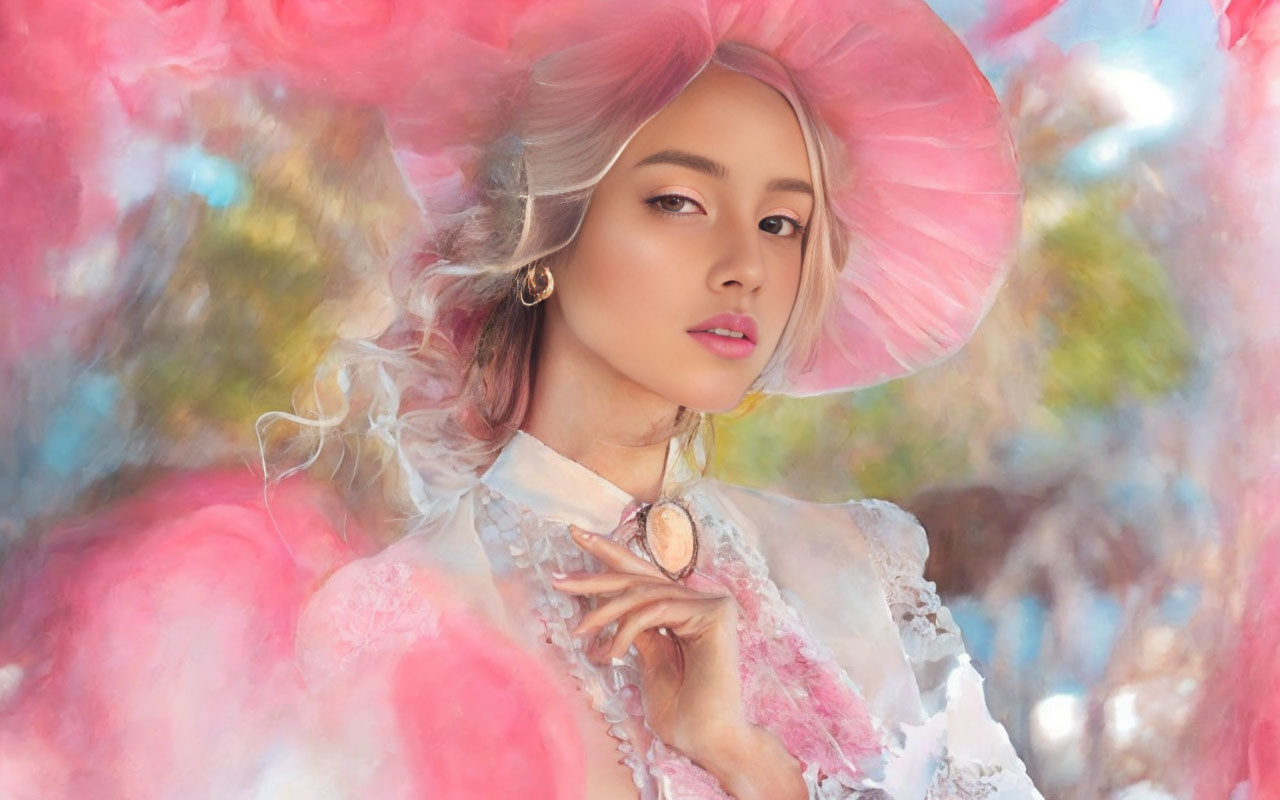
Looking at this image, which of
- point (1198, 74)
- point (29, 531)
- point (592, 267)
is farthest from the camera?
point (1198, 74)

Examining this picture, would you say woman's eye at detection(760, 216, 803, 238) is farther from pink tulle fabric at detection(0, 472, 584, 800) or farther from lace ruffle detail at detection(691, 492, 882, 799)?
pink tulle fabric at detection(0, 472, 584, 800)

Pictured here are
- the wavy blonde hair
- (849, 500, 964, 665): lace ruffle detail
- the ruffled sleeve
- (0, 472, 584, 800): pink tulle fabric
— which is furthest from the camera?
(849, 500, 964, 665): lace ruffle detail

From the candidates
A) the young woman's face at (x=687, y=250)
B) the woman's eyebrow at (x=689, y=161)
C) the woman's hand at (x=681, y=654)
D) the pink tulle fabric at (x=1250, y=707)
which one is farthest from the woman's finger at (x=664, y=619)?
the pink tulle fabric at (x=1250, y=707)

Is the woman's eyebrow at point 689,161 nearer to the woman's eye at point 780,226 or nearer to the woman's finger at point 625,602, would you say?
the woman's eye at point 780,226

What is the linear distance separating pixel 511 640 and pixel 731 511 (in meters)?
0.35

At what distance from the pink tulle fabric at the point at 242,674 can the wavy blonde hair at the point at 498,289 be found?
111mm

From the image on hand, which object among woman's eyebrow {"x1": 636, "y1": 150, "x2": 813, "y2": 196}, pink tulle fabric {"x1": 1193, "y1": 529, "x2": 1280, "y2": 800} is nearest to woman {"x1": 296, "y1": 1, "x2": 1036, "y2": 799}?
woman's eyebrow {"x1": 636, "y1": 150, "x2": 813, "y2": 196}

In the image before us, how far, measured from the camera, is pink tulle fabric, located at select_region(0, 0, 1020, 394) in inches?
51.6

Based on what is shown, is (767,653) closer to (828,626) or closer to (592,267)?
(828,626)

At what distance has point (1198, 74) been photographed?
1687 millimetres

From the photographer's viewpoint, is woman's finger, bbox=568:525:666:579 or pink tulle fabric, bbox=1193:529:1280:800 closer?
woman's finger, bbox=568:525:666:579

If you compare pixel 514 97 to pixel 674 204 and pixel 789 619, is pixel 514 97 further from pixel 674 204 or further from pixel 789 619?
pixel 789 619

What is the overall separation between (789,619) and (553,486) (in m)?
0.32

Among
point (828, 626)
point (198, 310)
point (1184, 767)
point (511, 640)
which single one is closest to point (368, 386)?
point (198, 310)
